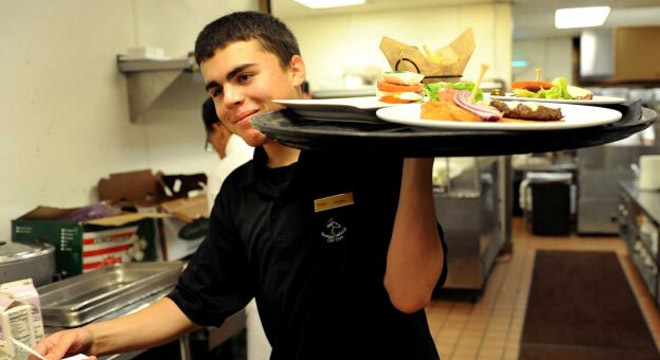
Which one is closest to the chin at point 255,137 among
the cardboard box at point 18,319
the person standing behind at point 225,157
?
the cardboard box at point 18,319

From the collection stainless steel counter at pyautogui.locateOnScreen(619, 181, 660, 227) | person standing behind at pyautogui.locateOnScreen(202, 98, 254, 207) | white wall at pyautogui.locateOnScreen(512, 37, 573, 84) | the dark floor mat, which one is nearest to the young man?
person standing behind at pyautogui.locateOnScreen(202, 98, 254, 207)

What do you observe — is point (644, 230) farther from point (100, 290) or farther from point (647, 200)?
point (100, 290)

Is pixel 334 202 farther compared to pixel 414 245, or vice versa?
pixel 334 202

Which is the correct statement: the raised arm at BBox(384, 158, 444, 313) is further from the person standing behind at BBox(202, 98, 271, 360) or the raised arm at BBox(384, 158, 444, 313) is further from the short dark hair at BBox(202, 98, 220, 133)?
the short dark hair at BBox(202, 98, 220, 133)

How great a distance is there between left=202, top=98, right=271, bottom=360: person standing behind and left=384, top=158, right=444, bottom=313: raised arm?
2.98 feet

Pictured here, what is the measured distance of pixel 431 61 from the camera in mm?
1008

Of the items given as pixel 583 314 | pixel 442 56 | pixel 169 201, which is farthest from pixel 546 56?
pixel 442 56

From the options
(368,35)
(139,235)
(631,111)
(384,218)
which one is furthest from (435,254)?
(368,35)

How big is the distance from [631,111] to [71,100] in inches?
90.7

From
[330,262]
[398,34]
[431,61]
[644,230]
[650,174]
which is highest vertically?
[398,34]

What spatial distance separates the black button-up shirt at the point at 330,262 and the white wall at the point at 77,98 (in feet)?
4.88

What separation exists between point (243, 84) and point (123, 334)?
0.55m

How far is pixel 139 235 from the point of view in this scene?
240 centimetres

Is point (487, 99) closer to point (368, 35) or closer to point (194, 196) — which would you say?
point (194, 196)
